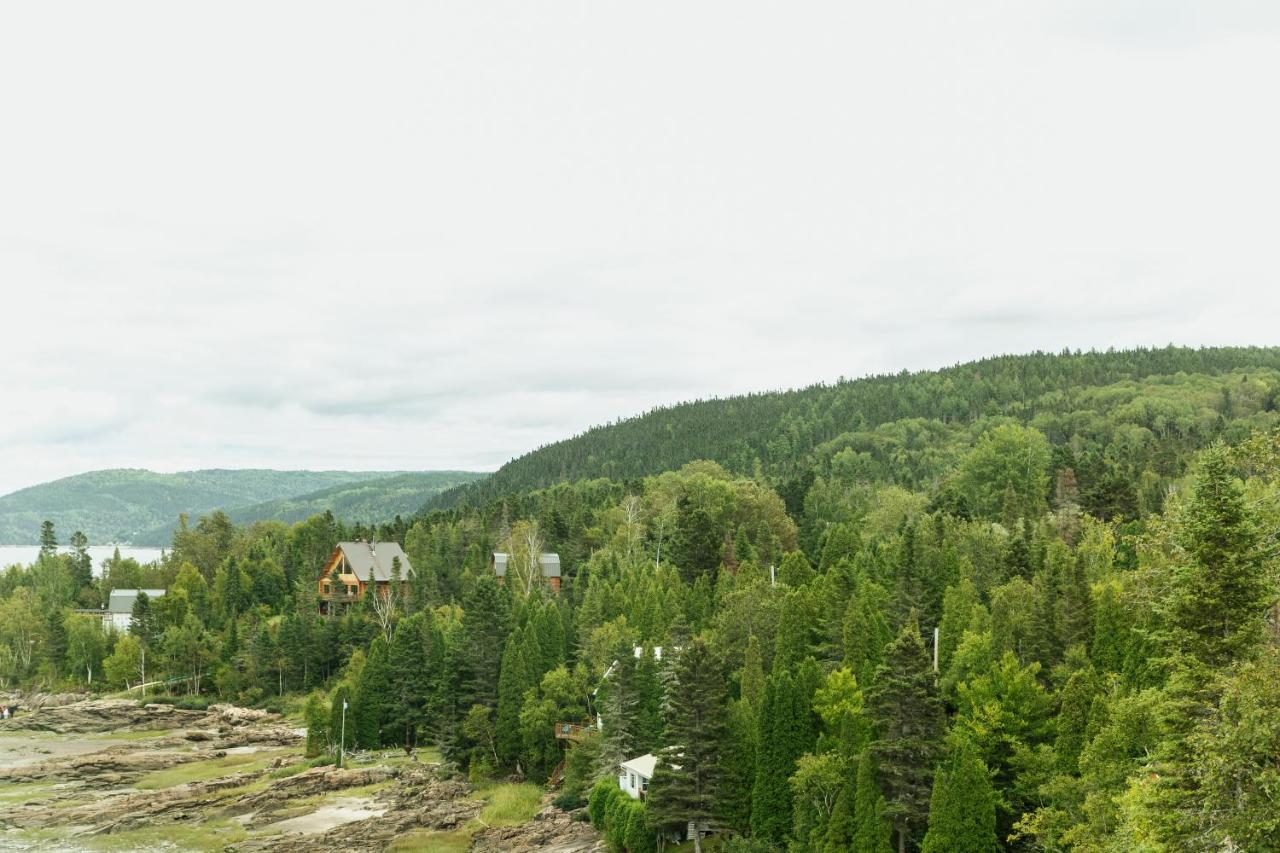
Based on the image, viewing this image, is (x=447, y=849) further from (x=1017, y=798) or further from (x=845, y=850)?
(x=1017, y=798)

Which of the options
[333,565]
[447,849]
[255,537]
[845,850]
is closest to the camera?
[845,850]

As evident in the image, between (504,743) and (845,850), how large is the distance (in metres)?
35.1

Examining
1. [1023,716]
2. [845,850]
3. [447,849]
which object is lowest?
[447,849]

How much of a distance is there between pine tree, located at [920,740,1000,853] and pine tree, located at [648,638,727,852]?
12.5 m

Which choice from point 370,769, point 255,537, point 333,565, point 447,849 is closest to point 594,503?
point 333,565

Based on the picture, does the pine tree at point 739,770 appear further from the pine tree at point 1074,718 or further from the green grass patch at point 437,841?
the green grass patch at point 437,841

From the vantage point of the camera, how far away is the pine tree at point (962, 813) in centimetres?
3675

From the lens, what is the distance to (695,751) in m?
47.8

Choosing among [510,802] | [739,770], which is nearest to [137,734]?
[510,802]

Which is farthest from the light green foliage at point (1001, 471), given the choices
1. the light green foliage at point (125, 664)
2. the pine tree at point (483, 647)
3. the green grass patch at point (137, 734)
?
the light green foliage at point (125, 664)

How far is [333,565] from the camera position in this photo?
122000 mm

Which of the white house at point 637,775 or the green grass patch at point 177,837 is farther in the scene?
the green grass patch at point 177,837

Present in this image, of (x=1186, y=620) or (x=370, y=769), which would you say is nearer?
(x=1186, y=620)

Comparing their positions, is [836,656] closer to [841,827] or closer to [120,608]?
[841,827]
